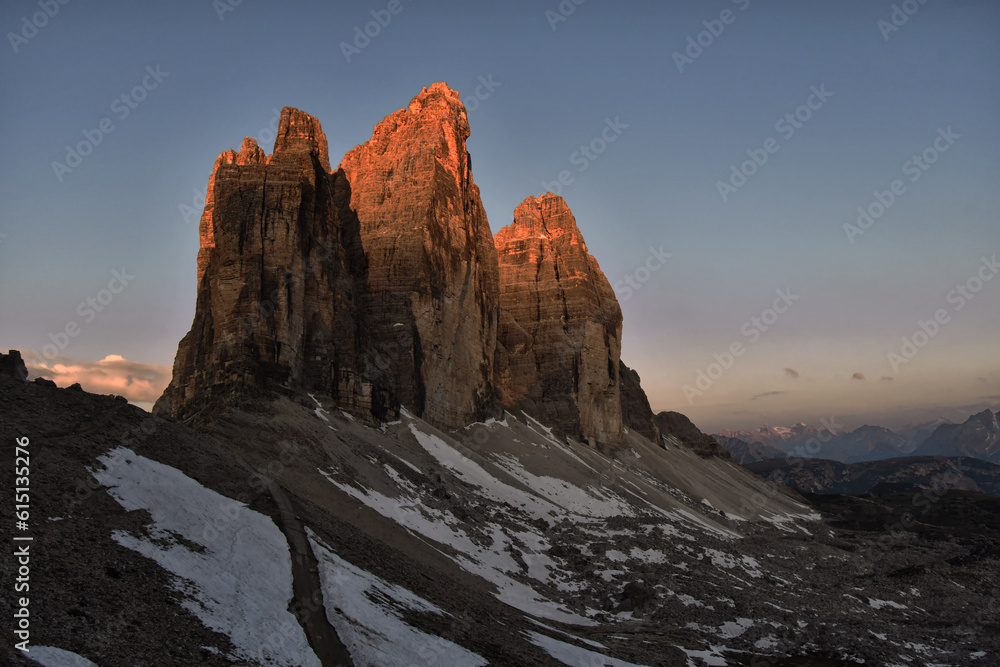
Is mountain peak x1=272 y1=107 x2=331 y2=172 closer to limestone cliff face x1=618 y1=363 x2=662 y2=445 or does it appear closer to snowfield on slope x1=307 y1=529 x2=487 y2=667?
snowfield on slope x1=307 y1=529 x2=487 y2=667

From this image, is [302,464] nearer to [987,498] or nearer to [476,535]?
[476,535]

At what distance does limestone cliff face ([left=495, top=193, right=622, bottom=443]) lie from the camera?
96.8 m

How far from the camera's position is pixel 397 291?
7450 cm

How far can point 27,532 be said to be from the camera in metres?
17.4

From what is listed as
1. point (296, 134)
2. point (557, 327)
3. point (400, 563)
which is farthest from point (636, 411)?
point (400, 563)

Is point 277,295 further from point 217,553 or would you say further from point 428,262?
point 217,553

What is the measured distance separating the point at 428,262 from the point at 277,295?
2203 centimetres

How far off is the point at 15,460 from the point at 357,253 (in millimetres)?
54840

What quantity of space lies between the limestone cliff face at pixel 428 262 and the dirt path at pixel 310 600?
42.3m

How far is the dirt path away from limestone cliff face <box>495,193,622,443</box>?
6711cm

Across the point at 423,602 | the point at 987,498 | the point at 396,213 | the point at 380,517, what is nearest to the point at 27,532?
the point at 423,602

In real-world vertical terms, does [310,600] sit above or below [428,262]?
below

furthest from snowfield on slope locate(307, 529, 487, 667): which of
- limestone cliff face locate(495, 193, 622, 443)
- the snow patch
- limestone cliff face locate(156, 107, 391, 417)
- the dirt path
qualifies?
limestone cliff face locate(495, 193, 622, 443)

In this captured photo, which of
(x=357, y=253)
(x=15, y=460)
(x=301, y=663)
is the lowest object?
(x=301, y=663)
